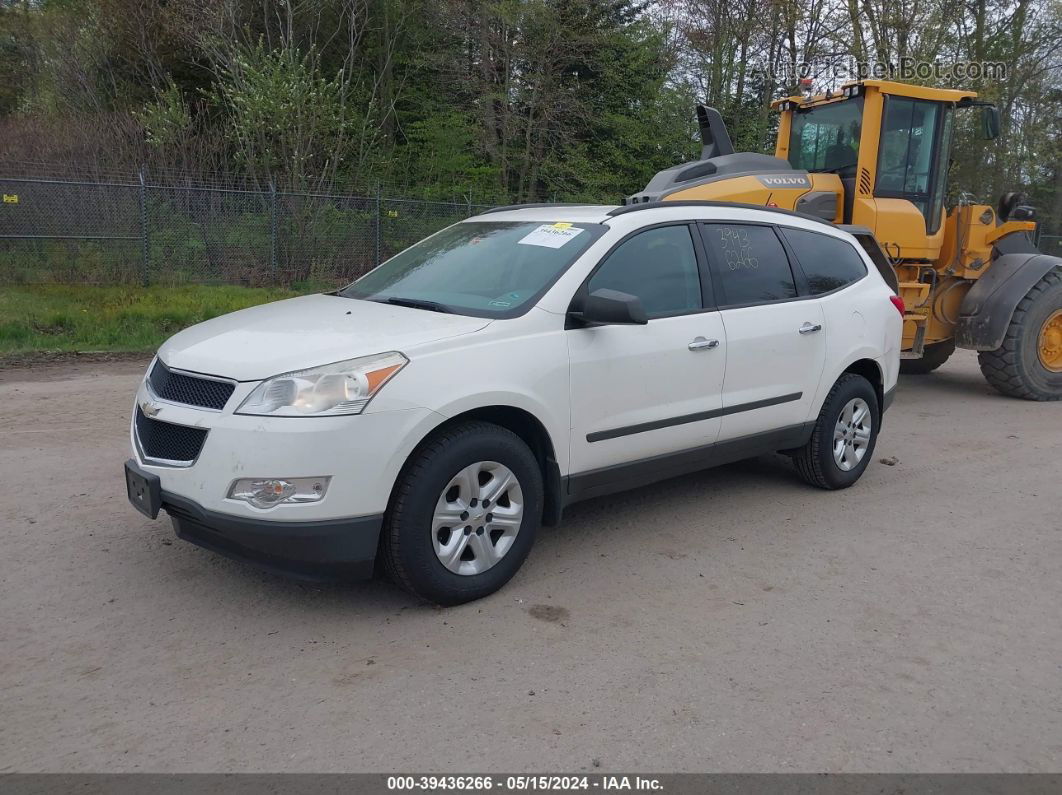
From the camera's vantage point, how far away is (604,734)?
3096 mm

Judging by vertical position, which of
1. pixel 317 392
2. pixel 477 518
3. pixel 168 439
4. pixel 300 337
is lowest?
pixel 477 518

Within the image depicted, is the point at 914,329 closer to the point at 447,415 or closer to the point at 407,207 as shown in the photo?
the point at 447,415

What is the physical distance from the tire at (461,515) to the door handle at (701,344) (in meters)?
1.21

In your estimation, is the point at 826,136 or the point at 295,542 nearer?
the point at 295,542

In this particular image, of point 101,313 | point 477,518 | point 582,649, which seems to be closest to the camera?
point 582,649

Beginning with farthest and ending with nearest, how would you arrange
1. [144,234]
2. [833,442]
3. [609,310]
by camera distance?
[144,234] → [833,442] → [609,310]

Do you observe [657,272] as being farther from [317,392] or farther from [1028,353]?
[1028,353]

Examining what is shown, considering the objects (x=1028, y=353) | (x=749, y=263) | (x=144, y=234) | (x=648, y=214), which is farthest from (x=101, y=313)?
(x=1028, y=353)

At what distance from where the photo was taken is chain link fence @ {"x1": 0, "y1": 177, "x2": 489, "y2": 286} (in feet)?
45.9

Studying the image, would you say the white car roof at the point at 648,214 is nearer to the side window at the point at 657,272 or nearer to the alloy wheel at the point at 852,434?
the side window at the point at 657,272

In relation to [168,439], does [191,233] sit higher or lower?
higher

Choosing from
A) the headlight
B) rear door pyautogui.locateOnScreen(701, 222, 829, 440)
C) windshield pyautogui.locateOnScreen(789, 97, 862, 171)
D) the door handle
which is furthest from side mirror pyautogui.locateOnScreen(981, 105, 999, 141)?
the headlight

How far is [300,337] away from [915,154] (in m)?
7.54

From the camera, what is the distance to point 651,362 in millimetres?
4648
